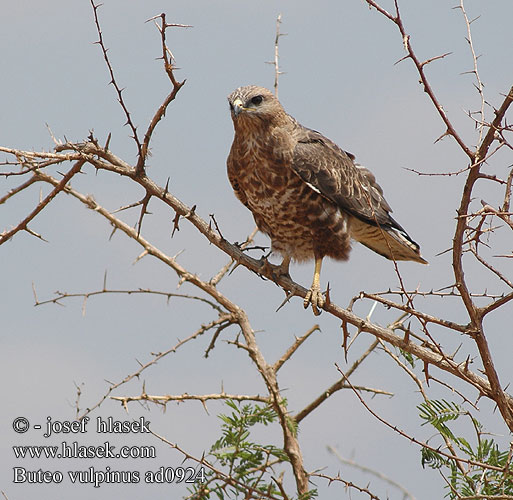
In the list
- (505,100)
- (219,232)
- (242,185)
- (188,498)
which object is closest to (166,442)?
(188,498)

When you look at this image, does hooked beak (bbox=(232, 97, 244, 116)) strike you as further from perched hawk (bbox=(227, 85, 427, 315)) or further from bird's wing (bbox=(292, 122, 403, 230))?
bird's wing (bbox=(292, 122, 403, 230))

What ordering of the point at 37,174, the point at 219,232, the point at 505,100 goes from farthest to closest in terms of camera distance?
the point at 219,232 → the point at 37,174 → the point at 505,100

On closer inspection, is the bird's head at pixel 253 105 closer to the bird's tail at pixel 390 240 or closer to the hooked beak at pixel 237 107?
the hooked beak at pixel 237 107

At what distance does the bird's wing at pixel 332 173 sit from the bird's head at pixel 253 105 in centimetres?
26

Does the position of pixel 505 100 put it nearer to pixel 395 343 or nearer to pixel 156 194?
pixel 395 343

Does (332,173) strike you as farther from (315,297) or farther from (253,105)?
(315,297)

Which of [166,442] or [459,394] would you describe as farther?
[166,442]

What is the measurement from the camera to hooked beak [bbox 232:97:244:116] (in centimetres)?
558

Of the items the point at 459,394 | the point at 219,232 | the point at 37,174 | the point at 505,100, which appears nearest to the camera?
the point at 505,100

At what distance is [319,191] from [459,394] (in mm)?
2061

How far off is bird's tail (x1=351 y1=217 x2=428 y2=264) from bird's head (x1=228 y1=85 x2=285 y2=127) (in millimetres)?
1121

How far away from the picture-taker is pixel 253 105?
225 inches

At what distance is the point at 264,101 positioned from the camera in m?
5.76

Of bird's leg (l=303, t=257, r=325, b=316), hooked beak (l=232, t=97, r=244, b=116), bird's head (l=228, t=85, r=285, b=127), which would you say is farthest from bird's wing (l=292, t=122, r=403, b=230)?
bird's leg (l=303, t=257, r=325, b=316)
